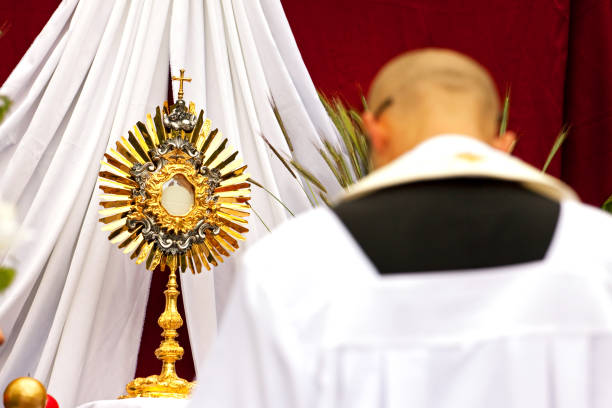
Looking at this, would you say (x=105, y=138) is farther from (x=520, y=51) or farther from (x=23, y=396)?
(x=520, y=51)

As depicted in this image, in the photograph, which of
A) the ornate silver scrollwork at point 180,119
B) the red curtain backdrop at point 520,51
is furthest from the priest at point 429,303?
the red curtain backdrop at point 520,51

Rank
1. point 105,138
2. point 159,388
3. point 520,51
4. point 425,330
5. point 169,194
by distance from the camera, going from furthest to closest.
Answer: point 520,51 → point 105,138 → point 169,194 → point 159,388 → point 425,330

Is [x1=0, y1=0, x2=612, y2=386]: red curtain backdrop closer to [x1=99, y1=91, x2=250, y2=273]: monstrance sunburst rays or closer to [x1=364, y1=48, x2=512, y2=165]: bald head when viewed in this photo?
[x1=99, y1=91, x2=250, y2=273]: monstrance sunburst rays

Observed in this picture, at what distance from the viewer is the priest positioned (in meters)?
1.26

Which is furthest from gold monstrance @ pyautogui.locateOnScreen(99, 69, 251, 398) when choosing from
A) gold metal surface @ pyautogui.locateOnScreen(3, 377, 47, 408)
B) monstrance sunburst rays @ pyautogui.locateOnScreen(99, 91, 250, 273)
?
gold metal surface @ pyautogui.locateOnScreen(3, 377, 47, 408)

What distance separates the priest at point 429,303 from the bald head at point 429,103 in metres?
0.05

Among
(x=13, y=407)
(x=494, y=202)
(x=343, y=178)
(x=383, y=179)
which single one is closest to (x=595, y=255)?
(x=494, y=202)

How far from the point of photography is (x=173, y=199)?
282 centimetres

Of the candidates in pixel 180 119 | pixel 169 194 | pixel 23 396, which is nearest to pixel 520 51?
pixel 180 119

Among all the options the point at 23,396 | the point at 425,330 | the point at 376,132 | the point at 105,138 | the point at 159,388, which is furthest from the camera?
the point at 105,138

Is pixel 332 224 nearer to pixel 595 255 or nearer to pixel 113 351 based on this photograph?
pixel 595 255

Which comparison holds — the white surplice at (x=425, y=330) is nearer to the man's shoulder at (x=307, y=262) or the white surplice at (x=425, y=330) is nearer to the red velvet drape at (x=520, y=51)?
the man's shoulder at (x=307, y=262)

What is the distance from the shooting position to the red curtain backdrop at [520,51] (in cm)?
344

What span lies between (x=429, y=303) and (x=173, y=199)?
1.64m
